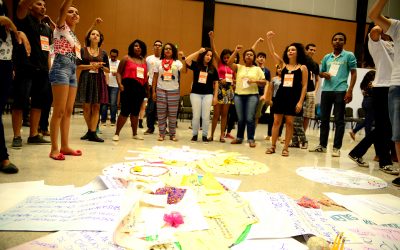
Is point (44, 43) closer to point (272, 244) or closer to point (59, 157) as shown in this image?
point (59, 157)

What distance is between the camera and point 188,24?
9.29 m

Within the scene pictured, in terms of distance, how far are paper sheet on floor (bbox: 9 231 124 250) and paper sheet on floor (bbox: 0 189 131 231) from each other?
44 millimetres

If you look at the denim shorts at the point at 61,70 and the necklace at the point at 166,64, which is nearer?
the denim shorts at the point at 61,70

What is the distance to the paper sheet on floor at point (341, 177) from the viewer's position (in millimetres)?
2678

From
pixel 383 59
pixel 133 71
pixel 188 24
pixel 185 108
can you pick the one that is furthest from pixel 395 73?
pixel 188 24

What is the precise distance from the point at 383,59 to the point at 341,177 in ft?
4.10

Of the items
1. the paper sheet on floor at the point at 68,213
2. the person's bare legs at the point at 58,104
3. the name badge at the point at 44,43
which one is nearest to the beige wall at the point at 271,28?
the name badge at the point at 44,43

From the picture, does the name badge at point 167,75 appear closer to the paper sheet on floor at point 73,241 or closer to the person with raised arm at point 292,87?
the person with raised arm at point 292,87

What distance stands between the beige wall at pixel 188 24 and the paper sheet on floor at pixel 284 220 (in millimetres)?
7736

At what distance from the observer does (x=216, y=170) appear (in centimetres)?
284

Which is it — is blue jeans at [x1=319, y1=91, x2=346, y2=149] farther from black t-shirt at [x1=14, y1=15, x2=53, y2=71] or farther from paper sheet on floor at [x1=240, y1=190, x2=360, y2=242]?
black t-shirt at [x1=14, y1=15, x2=53, y2=71]

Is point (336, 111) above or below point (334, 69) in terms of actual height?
below

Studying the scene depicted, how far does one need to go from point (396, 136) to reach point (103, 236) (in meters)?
2.30

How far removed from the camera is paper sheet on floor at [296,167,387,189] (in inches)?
105
